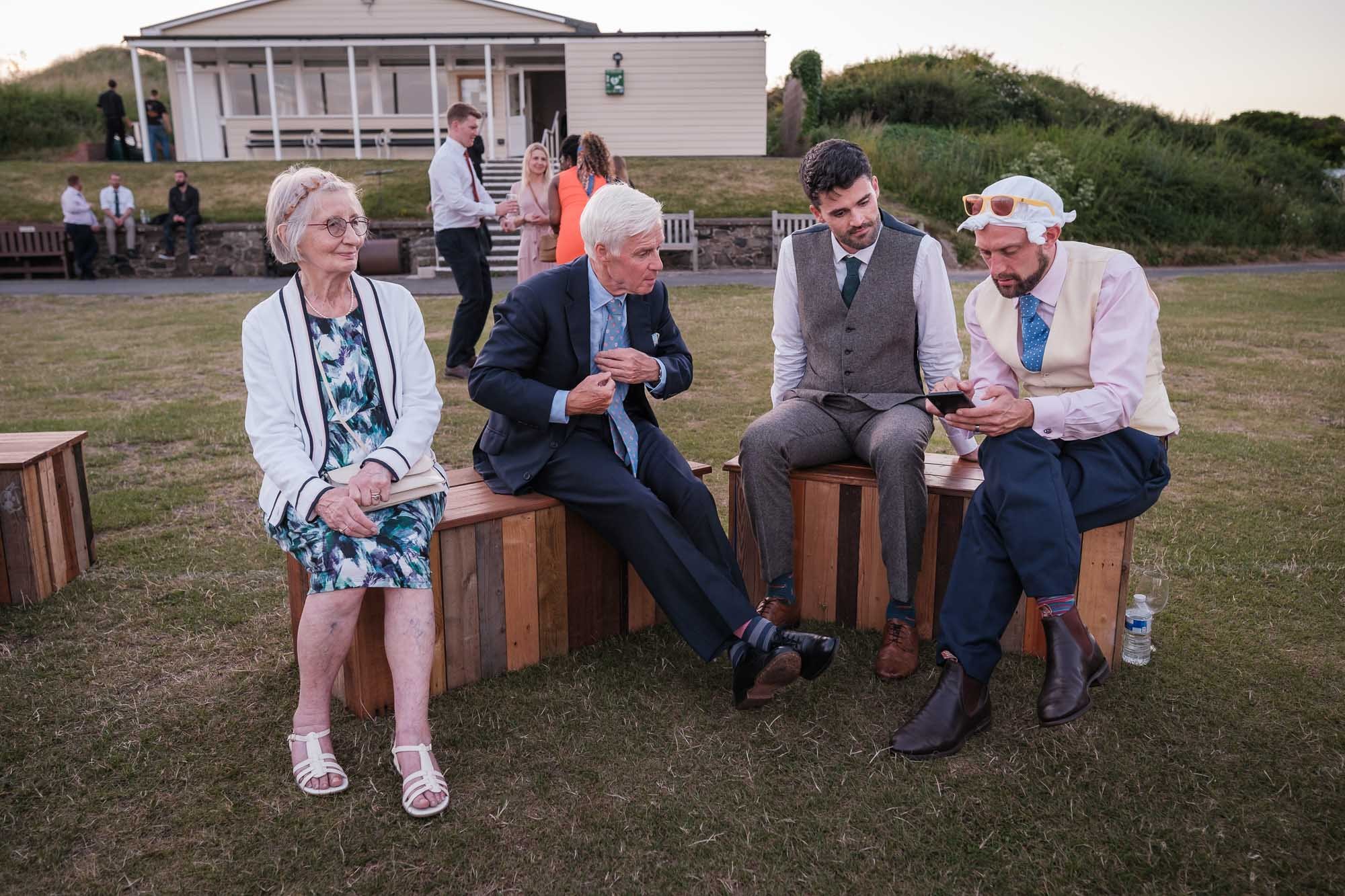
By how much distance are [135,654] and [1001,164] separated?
63.1 feet

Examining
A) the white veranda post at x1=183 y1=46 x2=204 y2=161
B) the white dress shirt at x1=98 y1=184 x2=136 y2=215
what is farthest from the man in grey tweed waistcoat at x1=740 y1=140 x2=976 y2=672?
the white veranda post at x1=183 y1=46 x2=204 y2=161

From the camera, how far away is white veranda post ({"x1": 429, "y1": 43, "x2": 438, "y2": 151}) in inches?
930

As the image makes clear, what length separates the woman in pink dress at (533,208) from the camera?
7.71 meters

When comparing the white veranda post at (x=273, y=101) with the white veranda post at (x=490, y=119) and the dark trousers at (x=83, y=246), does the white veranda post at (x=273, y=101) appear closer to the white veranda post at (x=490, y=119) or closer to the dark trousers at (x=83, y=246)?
the white veranda post at (x=490, y=119)

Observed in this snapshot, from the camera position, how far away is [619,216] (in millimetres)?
3035

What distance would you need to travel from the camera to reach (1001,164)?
64.5 ft

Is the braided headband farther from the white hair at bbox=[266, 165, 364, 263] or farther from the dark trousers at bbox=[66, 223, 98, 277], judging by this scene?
the dark trousers at bbox=[66, 223, 98, 277]

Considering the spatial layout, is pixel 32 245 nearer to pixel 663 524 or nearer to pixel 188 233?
pixel 188 233

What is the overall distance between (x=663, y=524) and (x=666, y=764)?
2.33ft

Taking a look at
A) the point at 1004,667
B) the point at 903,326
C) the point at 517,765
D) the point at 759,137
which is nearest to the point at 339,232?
the point at 517,765

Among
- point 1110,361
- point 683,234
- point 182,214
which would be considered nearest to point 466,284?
point 1110,361

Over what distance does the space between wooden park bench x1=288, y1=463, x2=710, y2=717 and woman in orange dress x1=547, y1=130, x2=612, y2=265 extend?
3.59m

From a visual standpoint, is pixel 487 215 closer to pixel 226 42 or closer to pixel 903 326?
pixel 903 326

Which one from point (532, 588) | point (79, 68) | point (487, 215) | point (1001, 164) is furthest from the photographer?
point (79, 68)
